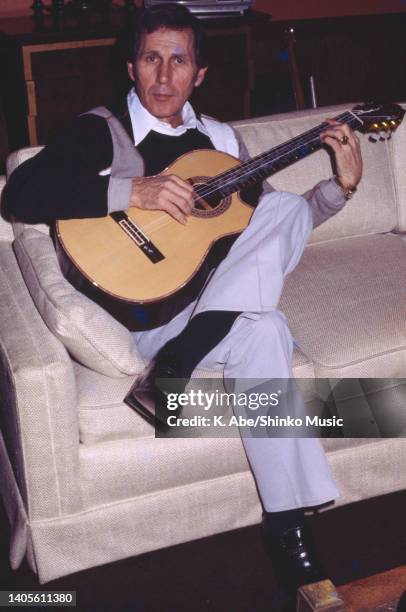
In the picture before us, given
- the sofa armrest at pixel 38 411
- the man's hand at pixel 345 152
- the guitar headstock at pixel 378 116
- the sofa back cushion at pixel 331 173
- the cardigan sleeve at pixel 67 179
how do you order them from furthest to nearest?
1. the sofa back cushion at pixel 331 173
2. the guitar headstock at pixel 378 116
3. the man's hand at pixel 345 152
4. the cardigan sleeve at pixel 67 179
5. the sofa armrest at pixel 38 411

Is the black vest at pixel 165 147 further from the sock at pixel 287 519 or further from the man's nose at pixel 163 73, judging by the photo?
the sock at pixel 287 519

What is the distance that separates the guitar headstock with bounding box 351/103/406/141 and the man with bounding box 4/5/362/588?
15 centimetres

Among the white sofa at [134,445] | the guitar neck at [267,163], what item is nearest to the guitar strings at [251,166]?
the guitar neck at [267,163]

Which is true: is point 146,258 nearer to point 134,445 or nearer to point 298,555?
point 134,445

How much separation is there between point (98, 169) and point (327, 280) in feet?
2.49

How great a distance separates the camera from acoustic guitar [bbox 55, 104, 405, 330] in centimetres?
172

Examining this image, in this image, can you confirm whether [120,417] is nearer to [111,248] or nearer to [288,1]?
[111,248]

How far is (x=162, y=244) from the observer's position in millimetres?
1822

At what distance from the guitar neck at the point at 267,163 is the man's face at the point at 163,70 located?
27 cm

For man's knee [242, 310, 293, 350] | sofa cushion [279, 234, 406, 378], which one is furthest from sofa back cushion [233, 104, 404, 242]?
man's knee [242, 310, 293, 350]

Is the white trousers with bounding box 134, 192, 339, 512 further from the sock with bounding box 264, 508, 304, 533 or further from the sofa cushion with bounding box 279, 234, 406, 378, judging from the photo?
the sofa cushion with bounding box 279, 234, 406, 378

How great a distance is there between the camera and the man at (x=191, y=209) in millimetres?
1647

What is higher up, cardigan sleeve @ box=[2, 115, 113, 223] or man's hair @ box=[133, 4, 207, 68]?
man's hair @ box=[133, 4, 207, 68]

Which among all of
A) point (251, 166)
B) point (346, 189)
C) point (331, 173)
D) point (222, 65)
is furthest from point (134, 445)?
point (222, 65)
